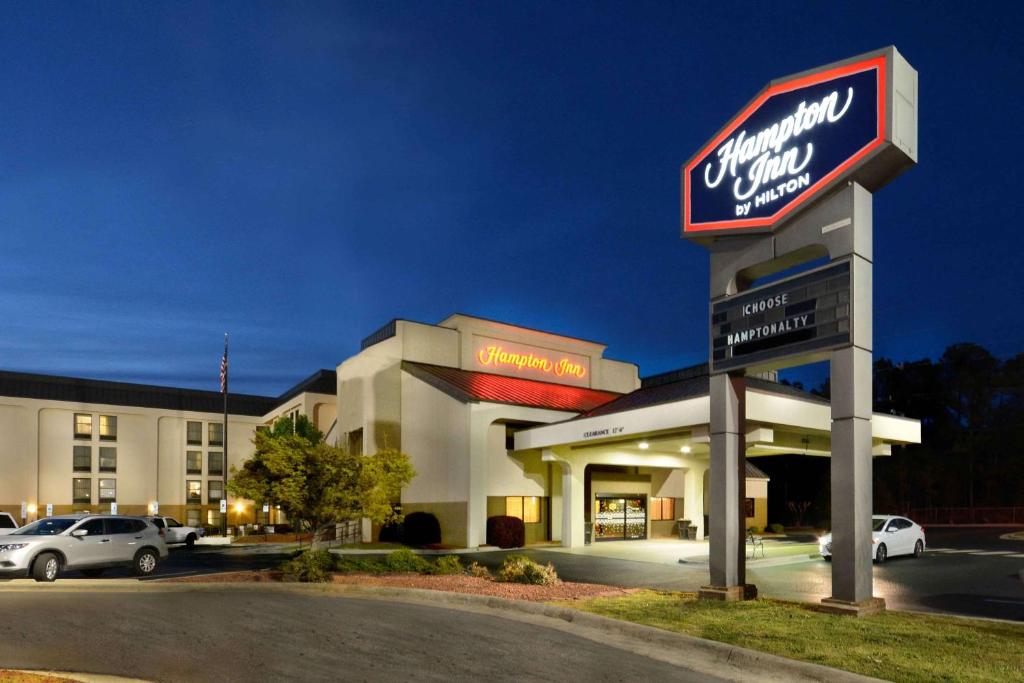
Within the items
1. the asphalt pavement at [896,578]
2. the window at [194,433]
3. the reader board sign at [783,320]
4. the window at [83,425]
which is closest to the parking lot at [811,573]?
the asphalt pavement at [896,578]

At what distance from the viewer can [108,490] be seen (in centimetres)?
6112

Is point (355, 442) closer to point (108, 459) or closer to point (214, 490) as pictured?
point (108, 459)

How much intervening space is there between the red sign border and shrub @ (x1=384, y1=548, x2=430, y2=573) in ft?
34.2

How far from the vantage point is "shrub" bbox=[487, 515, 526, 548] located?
33312 mm

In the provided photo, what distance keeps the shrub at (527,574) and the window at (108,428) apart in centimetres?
5272

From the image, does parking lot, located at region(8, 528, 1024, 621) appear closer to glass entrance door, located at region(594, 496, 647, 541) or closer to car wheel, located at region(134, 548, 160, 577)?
car wheel, located at region(134, 548, 160, 577)

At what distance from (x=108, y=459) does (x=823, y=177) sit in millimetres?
60305

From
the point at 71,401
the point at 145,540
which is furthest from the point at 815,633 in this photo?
the point at 71,401

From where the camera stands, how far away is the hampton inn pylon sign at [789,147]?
1353 cm

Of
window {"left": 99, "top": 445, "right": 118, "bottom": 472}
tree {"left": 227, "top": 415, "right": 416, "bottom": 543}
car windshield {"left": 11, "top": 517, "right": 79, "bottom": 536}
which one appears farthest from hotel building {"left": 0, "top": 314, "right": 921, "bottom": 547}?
car windshield {"left": 11, "top": 517, "right": 79, "bottom": 536}

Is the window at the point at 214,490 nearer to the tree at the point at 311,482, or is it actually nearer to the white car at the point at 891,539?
the tree at the point at 311,482

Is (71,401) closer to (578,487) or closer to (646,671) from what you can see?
(578,487)

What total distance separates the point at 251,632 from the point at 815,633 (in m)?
8.19

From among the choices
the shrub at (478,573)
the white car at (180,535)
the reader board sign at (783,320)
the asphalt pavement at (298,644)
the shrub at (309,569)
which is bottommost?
the white car at (180,535)
